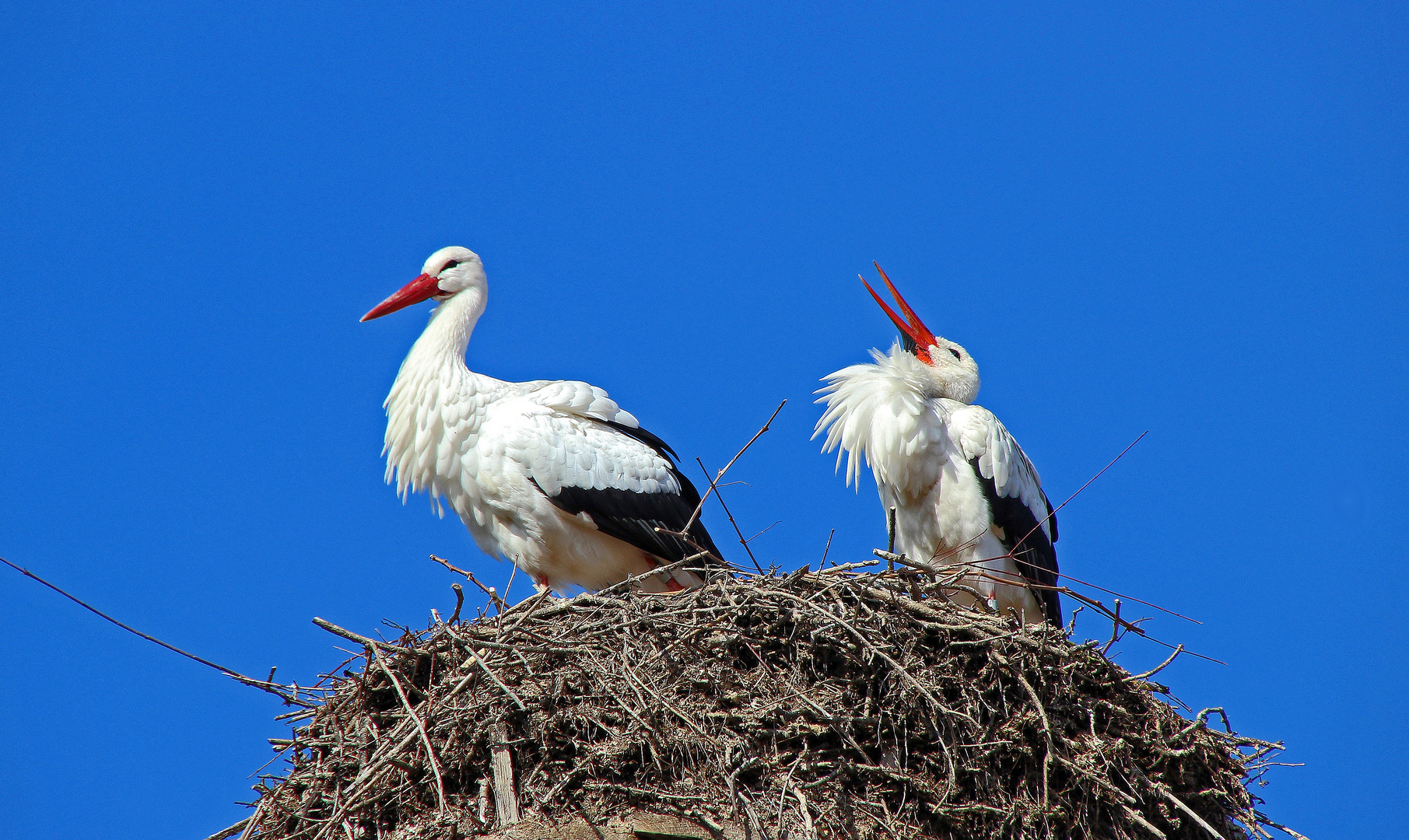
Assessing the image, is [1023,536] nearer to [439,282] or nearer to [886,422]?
[886,422]

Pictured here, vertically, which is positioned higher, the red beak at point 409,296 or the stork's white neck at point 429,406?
the red beak at point 409,296

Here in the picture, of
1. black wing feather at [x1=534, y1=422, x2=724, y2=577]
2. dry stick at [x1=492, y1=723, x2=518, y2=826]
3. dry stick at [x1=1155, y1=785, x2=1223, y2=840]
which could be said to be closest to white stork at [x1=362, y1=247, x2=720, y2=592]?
black wing feather at [x1=534, y1=422, x2=724, y2=577]

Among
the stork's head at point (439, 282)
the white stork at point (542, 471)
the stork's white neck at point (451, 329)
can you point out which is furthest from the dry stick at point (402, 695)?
the stork's head at point (439, 282)

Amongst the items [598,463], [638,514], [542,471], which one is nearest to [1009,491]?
[638,514]

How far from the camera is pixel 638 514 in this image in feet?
18.5

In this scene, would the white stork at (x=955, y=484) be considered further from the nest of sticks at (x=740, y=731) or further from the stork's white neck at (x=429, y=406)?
the stork's white neck at (x=429, y=406)

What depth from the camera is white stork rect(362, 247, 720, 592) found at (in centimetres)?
548

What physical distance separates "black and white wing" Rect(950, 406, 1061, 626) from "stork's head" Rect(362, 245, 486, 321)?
2482 mm

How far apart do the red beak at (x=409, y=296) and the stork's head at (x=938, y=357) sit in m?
2.15

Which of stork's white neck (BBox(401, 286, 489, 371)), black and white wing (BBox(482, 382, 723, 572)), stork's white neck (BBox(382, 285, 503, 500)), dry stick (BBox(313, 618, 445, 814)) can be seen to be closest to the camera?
dry stick (BBox(313, 618, 445, 814))

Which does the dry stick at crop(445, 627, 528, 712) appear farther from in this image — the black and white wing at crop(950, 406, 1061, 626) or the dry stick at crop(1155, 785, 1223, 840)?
the black and white wing at crop(950, 406, 1061, 626)

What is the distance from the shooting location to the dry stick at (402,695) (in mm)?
3900

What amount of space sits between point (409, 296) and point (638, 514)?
67.3 inches

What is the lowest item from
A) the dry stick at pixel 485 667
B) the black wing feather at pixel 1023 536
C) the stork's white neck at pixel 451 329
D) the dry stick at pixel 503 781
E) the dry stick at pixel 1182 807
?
the dry stick at pixel 1182 807
